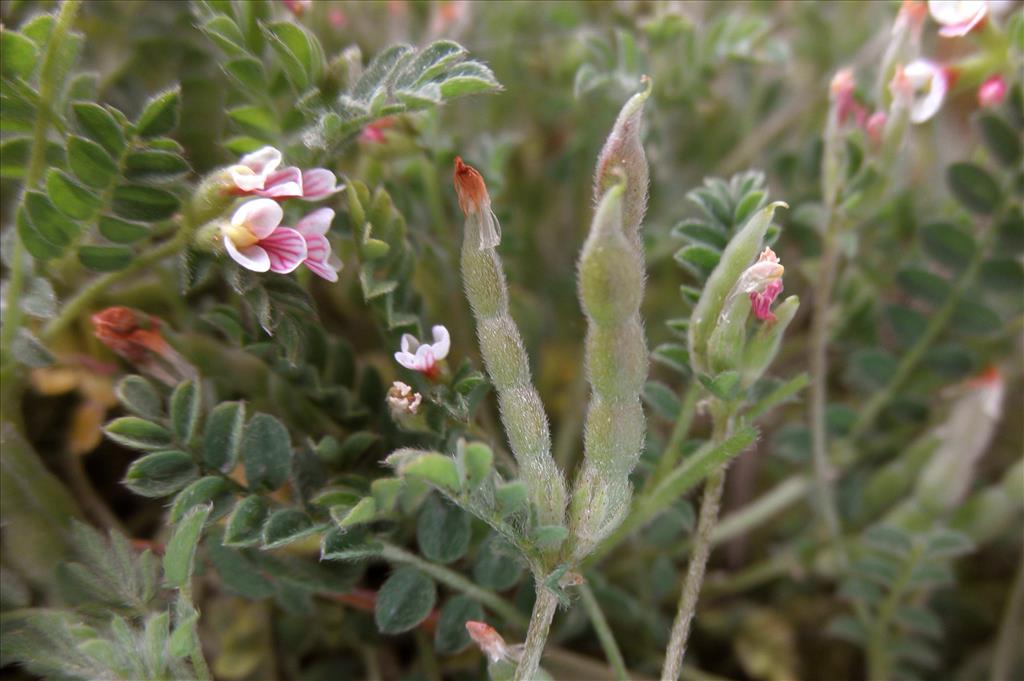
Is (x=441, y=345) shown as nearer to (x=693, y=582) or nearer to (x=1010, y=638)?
(x=693, y=582)

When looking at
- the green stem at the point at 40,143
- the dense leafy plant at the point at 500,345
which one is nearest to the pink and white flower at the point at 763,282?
the dense leafy plant at the point at 500,345

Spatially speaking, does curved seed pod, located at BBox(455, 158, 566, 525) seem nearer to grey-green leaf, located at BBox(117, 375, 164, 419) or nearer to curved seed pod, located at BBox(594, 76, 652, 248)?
curved seed pod, located at BBox(594, 76, 652, 248)

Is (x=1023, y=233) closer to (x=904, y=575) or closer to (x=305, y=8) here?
(x=904, y=575)

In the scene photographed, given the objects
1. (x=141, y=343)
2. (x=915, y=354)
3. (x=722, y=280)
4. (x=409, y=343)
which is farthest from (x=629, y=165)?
(x=915, y=354)

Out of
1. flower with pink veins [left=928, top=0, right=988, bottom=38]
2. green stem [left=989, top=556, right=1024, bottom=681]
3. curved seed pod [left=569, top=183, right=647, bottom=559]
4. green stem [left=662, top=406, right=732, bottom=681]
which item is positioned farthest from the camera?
green stem [left=989, top=556, right=1024, bottom=681]

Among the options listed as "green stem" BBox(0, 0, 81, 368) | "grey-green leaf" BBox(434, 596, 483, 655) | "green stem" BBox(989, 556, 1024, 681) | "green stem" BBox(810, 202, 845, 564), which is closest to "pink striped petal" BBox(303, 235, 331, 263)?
"green stem" BBox(0, 0, 81, 368)

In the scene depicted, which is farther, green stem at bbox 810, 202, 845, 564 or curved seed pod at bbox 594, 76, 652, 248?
green stem at bbox 810, 202, 845, 564

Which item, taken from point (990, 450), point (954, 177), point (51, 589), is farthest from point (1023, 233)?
point (51, 589)
